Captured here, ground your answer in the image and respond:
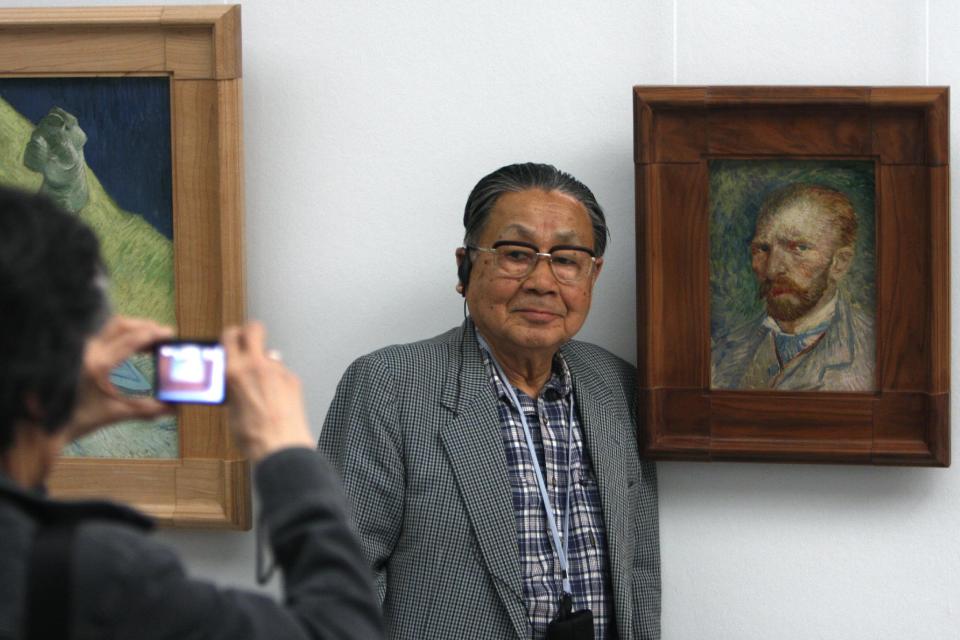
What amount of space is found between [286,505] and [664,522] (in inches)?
54.0

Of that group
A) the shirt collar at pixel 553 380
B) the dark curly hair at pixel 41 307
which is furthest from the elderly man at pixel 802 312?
the dark curly hair at pixel 41 307

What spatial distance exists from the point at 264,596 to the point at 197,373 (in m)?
0.24

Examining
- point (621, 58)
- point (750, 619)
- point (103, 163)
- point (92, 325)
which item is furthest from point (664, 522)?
point (92, 325)

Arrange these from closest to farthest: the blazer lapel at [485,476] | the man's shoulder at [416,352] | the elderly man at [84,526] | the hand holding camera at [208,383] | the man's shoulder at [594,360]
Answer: the elderly man at [84,526] → the hand holding camera at [208,383] → the blazer lapel at [485,476] → the man's shoulder at [416,352] → the man's shoulder at [594,360]

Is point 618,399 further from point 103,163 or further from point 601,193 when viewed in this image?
point 103,163

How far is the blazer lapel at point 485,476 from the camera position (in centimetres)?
208

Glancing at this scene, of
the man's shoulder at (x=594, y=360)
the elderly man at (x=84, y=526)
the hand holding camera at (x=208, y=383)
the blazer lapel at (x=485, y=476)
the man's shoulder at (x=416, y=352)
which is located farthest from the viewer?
the man's shoulder at (x=594, y=360)

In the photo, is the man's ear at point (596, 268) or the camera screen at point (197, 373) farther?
the man's ear at point (596, 268)

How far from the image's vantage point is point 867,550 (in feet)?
7.82

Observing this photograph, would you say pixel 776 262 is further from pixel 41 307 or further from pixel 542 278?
pixel 41 307

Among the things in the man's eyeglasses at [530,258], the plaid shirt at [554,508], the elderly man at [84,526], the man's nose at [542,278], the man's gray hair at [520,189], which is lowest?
the plaid shirt at [554,508]

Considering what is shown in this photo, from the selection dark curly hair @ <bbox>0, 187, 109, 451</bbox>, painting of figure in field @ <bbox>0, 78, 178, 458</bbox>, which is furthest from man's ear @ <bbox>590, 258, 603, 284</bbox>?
dark curly hair @ <bbox>0, 187, 109, 451</bbox>

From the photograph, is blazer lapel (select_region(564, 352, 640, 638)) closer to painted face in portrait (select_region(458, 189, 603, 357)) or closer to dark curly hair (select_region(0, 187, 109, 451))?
painted face in portrait (select_region(458, 189, 603, 357))

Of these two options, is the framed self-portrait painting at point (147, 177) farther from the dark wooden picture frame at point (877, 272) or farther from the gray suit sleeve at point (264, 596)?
the gray suit sleeve at point (264, 596)
